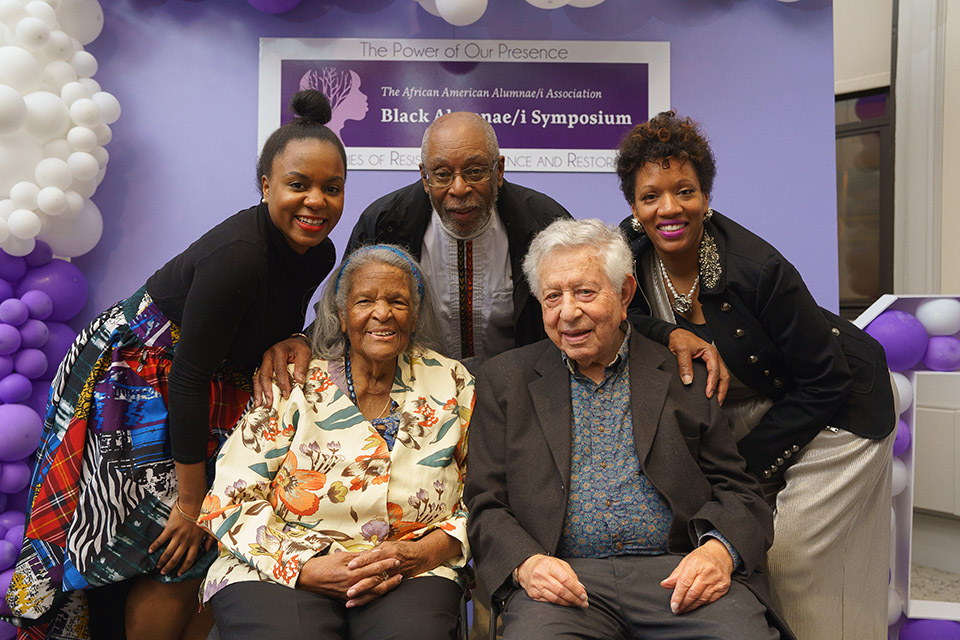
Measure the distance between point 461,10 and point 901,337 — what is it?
232 cm

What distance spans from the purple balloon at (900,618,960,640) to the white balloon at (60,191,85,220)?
12.7 feet

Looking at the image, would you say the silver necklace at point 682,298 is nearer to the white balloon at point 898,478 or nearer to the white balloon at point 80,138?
the white balloon at point 898,478

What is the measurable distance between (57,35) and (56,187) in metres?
0.67

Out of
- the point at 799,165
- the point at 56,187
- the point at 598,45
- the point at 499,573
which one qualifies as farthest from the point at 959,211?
the point at 56,187

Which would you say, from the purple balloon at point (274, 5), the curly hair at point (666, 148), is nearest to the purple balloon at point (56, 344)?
the purple balloon at point (274, 5)

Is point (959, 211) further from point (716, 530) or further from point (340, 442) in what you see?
point (340, 442)

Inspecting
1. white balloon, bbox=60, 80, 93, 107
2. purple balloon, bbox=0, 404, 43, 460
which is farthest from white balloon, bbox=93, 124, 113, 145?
purple balloon, bbox=0, 404, 43, 460

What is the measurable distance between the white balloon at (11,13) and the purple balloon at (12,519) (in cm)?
202

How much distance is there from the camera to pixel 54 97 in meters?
3.11

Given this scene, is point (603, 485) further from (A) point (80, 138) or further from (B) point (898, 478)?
(A) point (80, 138)

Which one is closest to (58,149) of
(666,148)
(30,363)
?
(30,363)

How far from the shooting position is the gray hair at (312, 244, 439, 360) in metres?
2.30

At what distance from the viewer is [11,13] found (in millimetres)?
3074

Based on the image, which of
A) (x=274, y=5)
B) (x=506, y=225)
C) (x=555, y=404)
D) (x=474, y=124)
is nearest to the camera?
(x=555, y=404)
